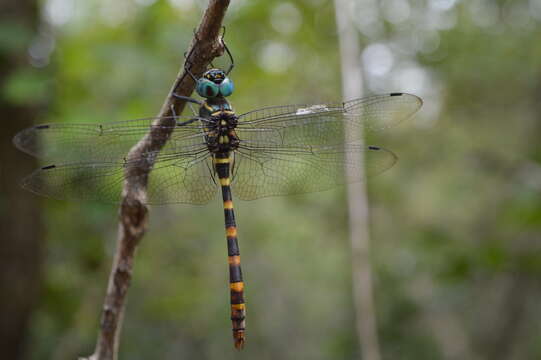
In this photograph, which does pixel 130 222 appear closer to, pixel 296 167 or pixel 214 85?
pixel 214 85

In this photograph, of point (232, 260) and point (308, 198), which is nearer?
point (232, 260)

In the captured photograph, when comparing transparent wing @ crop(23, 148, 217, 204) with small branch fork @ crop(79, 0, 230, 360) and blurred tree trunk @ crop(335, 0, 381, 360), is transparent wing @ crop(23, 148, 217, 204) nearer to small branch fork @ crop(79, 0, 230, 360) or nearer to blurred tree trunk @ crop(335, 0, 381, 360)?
small branch fork @ crop(79, 0, 230, 360)

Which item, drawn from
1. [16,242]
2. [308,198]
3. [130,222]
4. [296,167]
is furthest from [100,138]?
[308,198]

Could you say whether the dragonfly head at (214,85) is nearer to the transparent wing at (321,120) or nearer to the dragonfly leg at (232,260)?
the transparent wing at (321,120)

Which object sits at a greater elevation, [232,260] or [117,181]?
[117,181]

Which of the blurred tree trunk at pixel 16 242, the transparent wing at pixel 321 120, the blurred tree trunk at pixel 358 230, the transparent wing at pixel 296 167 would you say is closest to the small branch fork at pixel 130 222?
the transparent wing at pixel 321 120

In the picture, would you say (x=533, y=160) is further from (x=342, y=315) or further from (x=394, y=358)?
(x=342, y=315)

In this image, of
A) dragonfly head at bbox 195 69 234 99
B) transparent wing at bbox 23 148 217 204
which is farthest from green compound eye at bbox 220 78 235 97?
transparent wing at bbox 23 148 217 204
